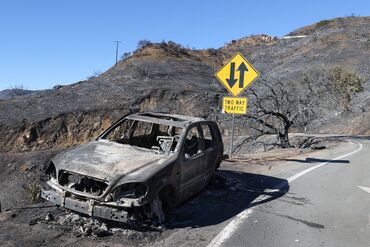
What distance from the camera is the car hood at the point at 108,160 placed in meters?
6.42

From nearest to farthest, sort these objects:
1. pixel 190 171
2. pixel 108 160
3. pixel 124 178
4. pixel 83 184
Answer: pixel 124 178
pixel 83 184
pixel 108 160
pixel 190 171

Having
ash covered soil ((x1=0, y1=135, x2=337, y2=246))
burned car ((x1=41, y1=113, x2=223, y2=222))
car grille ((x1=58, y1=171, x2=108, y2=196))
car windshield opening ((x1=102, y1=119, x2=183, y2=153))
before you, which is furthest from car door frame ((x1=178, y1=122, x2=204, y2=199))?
car grille ((x1=58, y1=171, x2=108, y2=196))

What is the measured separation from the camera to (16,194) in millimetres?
16781

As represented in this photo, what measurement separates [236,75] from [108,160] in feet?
27.5

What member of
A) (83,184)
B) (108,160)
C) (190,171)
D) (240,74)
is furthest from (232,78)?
(83,184)

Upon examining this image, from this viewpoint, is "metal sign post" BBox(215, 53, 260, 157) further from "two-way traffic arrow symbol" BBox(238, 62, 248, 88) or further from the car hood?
the car hood

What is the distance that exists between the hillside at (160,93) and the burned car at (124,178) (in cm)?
2110

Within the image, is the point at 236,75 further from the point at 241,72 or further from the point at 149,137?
the point at 149,137

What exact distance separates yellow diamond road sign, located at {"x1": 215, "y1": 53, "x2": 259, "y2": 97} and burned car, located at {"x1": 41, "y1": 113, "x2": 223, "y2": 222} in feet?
20.3

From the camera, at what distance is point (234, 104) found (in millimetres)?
14664

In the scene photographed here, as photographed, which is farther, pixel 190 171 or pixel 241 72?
pixel 241 72

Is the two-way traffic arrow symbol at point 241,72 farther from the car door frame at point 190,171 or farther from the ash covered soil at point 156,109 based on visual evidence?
the car door frame at point 190,171

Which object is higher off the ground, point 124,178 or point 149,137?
point 149,137

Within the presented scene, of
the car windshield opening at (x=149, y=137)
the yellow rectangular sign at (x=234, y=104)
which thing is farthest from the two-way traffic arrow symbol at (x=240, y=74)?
the car windshield opening at (x=149, y=137)
